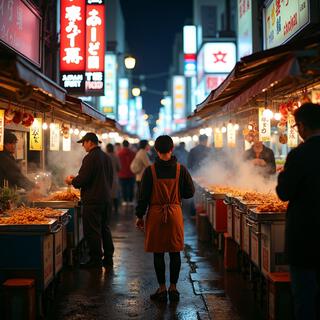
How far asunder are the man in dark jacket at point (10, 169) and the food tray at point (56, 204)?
47 centimetres

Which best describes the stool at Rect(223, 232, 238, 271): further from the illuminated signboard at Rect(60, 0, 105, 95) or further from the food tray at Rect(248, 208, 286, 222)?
the illuminated signboard at Rect(60, 0, 105, 95)

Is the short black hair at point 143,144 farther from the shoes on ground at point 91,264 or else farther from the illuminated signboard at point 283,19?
the shoes on ground at point 91,264

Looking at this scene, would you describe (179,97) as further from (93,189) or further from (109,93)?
(93,189)

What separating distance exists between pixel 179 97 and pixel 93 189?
49672mm

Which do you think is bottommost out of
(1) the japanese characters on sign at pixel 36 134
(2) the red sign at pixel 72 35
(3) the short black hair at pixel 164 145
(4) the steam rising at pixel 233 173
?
(4) the steam rising at pixel 233 173

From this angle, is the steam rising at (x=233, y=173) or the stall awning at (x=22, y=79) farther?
the steam rising at (x=233, y=173)

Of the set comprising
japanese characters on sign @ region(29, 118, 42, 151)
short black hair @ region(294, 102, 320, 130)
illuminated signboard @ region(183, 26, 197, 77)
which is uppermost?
illuminated signboard @ region(183, 26, 197, 77)

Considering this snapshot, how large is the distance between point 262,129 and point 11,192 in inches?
206

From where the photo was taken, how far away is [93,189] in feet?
32.4

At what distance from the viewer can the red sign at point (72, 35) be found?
1548cm

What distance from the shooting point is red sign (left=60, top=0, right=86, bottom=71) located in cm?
1548

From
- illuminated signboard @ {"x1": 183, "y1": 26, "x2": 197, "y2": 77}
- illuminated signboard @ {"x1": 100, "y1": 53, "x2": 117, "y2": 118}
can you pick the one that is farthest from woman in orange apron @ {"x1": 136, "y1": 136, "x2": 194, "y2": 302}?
illuminated signboard @ {"x1": 183, "y1": 26, "x2": 197, "y2": 77}

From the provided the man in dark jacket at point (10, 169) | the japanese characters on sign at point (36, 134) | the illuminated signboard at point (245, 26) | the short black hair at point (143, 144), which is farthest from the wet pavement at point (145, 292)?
the short black hair at point (143, 144)

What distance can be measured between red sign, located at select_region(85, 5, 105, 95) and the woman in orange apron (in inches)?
381
